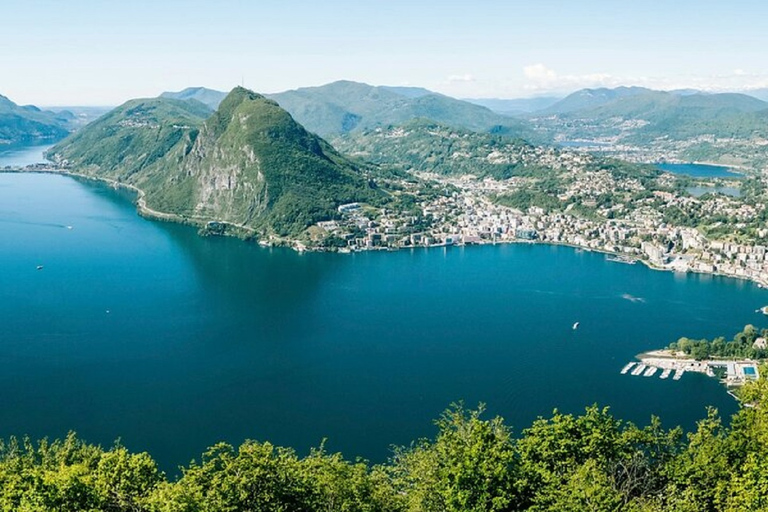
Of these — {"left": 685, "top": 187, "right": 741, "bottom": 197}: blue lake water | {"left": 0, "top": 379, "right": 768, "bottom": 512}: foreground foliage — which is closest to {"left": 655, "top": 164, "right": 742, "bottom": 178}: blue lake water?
{"left": 685, "top": 187, "right": 741, "bottom": 197}: blue lake water

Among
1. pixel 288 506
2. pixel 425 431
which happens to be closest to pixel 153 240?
pixel 425 431

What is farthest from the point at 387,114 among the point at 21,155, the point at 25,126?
the point at 21,155

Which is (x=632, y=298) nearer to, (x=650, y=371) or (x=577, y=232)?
(x=650, y=371)

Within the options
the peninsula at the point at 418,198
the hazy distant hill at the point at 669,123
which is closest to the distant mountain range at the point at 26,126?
the peninsula at the point at 418,198

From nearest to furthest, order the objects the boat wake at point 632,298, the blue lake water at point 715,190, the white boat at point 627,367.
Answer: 1. the white boat at point 627,367
2. the boat wake at point 632,298
3. the blue lake water at point 715,190

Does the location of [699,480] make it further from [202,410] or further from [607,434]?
[202,410]

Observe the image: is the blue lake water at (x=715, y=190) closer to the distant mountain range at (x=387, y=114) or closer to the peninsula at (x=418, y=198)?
the peninsula at (x=418, y=198)
